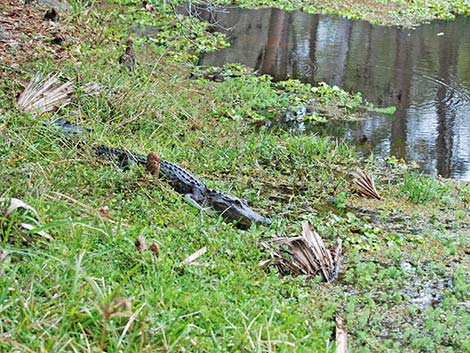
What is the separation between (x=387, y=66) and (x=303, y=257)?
8217mm

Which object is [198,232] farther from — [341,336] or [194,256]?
[341,336]

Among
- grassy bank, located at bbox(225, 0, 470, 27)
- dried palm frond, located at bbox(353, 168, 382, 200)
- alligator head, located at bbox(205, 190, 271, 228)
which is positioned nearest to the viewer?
alligator head, located at bbox(205, 190, 271, 228)

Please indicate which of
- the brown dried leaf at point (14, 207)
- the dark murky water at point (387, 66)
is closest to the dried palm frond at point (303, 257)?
the brown dried leaf at point (14, 207)

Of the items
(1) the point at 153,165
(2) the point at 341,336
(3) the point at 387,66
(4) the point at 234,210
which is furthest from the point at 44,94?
(3) the point at 387,66

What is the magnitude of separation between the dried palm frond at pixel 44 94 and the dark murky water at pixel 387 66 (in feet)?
10.4

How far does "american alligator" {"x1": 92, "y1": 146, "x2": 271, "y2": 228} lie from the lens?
18.0ft

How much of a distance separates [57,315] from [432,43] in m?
13.0

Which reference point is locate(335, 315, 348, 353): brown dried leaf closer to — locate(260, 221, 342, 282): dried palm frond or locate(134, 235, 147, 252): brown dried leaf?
locate(260, 221, 342, 282): dried palm frond

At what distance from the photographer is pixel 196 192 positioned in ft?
18.7

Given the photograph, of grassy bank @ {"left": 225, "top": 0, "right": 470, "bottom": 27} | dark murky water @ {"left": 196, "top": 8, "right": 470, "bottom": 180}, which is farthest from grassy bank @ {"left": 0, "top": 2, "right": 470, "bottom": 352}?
grassy bank @ {"left": 225, "top": 0, "right": 470, "bottom": 27}

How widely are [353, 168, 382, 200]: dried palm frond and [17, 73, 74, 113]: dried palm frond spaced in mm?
2977

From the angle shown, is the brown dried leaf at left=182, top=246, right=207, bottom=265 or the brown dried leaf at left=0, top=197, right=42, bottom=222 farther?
the brown dried leaf at left=182, top=246, right=207, bottom=265

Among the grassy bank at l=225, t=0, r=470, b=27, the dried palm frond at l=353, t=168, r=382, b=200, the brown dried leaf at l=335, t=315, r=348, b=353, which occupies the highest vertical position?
the grassy bank at l=225, t=0, r=470, b=27

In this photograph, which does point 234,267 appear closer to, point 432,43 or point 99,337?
point 99,337
